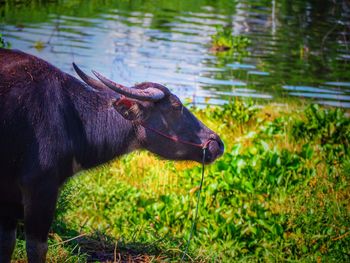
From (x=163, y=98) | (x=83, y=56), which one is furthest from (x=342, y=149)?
(x=83, y=56)

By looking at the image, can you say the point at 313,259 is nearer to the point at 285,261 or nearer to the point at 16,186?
the point at 285,261

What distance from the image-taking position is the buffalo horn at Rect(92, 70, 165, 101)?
3.80 meters

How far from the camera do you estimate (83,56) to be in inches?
524

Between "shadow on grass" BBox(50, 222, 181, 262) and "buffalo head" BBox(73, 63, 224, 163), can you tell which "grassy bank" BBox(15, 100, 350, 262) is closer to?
"shadow on grass" BBox(50, 222, 181, 262)

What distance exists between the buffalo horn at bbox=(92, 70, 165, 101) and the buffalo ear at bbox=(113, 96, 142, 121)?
99 millimetres

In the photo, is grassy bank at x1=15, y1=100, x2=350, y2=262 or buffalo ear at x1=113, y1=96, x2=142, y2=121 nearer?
buffalo ear at x1=113, y1=96, x2=142, y2=121

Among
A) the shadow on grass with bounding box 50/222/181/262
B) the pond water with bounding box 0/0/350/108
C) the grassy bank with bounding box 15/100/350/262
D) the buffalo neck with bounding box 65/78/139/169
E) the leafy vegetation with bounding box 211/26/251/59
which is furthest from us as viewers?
the leafy vegetation with bounding box 211/26/251/59

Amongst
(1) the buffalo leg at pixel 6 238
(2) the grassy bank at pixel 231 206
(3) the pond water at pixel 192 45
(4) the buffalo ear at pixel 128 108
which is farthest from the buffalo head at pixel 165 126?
(3) the pond water at pixel 192 45

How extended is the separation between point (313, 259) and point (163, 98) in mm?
1929

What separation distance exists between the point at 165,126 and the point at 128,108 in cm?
29

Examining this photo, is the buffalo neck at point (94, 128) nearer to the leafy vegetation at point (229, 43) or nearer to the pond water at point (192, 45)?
the pond water at point (192, 45)

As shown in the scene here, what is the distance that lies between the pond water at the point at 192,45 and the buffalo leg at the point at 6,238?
19.7 feet

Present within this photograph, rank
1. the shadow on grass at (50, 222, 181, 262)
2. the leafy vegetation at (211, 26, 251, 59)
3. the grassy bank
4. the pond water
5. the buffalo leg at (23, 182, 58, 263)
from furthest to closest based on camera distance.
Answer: the leafy vegetation at (211, 26, 251, 59), the pond water, the grassy bank, the shadow on grass at (50, 222, 181, 262), the buffalo leg at (23, 182, 58, 263)

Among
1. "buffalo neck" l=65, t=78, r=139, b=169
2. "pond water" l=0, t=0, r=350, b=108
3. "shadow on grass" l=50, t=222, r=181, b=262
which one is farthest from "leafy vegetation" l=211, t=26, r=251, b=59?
"buffalo neck" l=65, t=78, r=139, b=169
